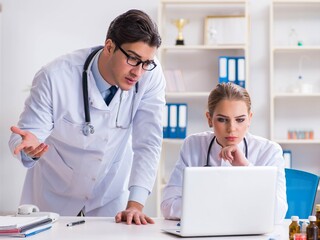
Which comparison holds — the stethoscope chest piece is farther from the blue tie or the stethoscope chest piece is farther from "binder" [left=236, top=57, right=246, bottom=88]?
"binder" [left=236, top=57, right=246, bottom=88]

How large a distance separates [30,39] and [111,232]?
3711mm

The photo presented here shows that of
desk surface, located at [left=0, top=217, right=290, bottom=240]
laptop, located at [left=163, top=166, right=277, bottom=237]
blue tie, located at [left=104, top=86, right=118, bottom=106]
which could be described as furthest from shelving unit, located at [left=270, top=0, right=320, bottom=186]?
laptop, located at [left=163, top=166, right=277, bottom=237]

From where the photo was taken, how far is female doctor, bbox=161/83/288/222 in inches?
99.1

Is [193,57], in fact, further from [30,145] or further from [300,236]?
[300,236]

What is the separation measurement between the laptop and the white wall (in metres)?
3.60

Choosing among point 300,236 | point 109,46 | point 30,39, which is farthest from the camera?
point 30,39

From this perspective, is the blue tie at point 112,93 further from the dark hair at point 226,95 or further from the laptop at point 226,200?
the laptop at point 226,200

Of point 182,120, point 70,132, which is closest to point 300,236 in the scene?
point 70,132

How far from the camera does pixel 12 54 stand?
552cm

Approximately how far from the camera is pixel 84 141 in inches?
101

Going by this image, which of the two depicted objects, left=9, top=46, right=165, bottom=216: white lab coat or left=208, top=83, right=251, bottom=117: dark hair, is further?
left=208, top=83, right=251, bottom=117: dark hair

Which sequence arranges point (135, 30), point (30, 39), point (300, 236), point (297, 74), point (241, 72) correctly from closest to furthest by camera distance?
point (300, 236) → point (135, 30) → point (241, 72) → point (297, 74) → point (30, 39)

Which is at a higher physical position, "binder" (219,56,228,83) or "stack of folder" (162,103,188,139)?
"binder" (219,56,228,83)

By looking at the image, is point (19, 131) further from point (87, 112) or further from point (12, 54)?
point (12, 54)
